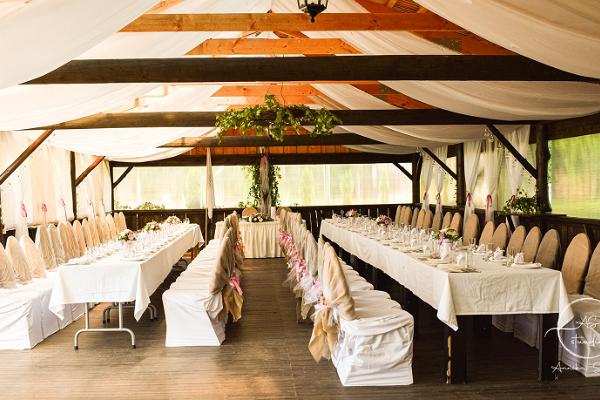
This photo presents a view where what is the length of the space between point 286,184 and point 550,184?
8526 mm

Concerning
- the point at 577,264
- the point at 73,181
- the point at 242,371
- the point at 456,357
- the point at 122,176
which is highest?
the point at 122,176

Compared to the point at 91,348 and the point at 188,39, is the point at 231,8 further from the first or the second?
the point at 91,348

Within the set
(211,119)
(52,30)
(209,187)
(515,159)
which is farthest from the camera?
(209,187)

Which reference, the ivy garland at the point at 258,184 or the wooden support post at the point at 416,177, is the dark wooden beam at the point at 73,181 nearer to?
the ivy garland at the point at 258,184

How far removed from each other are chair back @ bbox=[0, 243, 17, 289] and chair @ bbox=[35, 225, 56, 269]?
149 cm

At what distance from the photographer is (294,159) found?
16.2 meters

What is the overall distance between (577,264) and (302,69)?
3.37 metres

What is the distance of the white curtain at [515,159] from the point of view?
9766 mm

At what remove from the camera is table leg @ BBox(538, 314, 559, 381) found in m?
5.04

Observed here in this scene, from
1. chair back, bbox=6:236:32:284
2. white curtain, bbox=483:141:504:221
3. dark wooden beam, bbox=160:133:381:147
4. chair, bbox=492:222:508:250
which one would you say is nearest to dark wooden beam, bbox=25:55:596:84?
chair back, bbox=6:236:32:284

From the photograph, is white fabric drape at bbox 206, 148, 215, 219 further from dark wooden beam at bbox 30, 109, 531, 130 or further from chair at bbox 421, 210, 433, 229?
dark wooden beam at bbox 30, 109, 531, 130

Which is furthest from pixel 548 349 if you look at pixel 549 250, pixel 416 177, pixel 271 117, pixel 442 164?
pixel 416 177

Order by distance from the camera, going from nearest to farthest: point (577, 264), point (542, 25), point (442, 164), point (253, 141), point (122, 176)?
point (542, 25) < point (577, 264) < point (253, 141) < point (442, 164) < point (122, 176)

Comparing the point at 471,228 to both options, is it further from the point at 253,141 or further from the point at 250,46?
the point at 253,141
